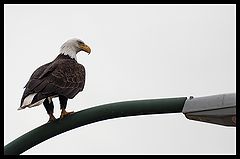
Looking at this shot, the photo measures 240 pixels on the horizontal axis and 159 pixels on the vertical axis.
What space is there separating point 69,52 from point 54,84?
1610 millimetres

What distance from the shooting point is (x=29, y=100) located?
18.1ft

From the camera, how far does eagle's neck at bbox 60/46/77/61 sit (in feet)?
24.6

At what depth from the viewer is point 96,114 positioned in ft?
14.5

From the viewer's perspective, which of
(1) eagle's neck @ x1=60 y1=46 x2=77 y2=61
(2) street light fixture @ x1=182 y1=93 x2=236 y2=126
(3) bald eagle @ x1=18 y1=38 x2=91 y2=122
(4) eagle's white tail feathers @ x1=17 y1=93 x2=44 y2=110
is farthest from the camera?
(1) eagle's neck @ x1=60 y1=46 x2=77 y2=61

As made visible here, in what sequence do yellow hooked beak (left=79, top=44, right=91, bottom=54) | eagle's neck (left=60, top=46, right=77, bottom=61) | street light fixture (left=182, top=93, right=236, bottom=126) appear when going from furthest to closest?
1. yellow hooked beak (left=79, top=44, right=91, bottom=54)
2. eagle's neck (left=60, top=46, right=77, bottom=61)
3. street light fixture (left=182, top=93, right=236, bottom=126)

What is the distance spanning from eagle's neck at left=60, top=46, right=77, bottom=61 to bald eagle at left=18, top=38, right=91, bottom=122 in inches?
14.1

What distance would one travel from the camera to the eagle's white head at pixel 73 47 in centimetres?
755

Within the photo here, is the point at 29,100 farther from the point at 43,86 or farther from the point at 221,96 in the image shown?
the point at 221,96

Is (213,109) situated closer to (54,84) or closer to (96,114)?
(96,114)

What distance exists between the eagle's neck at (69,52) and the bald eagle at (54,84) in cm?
36

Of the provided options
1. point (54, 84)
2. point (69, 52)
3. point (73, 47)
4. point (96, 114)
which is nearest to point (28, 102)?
point (54, 84)

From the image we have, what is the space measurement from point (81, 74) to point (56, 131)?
2162 millimetres

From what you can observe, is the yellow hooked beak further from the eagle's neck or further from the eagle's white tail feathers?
the eagle's white tail feathers

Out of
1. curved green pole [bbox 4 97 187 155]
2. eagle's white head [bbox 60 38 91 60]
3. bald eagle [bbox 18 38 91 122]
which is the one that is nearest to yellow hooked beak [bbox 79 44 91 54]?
eagle's white head [bbox 60 38 91 60]
